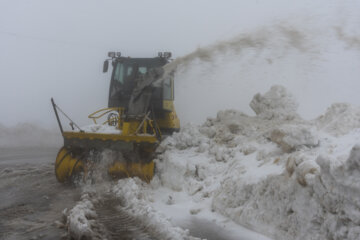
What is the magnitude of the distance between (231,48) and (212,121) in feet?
5.82

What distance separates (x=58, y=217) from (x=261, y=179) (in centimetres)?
260

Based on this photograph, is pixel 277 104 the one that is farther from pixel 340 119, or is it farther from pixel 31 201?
pixel 31 201

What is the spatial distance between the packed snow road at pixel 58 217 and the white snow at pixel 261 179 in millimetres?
110

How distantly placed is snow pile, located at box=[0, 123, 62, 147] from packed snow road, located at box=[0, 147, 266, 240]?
11674mm

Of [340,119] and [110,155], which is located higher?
[340,119]

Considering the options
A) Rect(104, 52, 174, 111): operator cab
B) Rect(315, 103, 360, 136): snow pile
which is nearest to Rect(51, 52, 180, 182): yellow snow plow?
Rect(104, 52, 174, 111): operator cab

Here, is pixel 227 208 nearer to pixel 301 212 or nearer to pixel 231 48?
pixel 301 212

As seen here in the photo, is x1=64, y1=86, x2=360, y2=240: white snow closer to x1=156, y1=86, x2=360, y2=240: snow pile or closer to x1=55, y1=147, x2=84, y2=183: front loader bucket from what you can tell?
x1=156, y1=86, x2=360, y2=240: snow pile

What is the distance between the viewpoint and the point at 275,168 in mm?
4215

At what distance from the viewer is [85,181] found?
633 centimetres

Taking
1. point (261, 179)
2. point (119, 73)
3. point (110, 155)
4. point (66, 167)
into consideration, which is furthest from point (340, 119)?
point (119, 73)

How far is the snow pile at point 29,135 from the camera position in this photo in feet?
57.0

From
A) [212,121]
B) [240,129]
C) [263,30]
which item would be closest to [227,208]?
[240,129]

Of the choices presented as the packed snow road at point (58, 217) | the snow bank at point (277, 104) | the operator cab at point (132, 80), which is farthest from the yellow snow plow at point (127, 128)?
the snow bank at point (277, 104)
